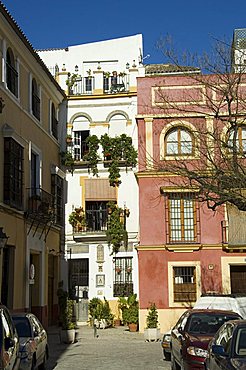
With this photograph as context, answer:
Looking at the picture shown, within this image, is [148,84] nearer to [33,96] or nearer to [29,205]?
[33,96]

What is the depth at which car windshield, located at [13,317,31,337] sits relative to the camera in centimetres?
1388

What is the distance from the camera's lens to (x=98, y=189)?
30.1 metres

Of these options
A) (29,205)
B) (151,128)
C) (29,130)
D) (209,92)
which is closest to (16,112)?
(29,130)

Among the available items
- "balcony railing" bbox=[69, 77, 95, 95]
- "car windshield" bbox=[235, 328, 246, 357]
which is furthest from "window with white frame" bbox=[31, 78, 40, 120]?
"car windshield" bbox=[235, 328, 246, 357]

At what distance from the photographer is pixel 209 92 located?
24797 mm

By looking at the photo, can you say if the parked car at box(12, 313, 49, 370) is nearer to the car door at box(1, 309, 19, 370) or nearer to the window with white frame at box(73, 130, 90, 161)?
the car door at box(1, 309, 19, 370)

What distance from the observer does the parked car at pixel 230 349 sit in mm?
8346

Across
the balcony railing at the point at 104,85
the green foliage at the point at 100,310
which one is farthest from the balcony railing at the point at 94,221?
the balcony railing at the point at 104,85

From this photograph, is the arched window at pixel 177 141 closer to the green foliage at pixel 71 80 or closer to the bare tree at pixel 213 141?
the bare tree at pixel 213 141

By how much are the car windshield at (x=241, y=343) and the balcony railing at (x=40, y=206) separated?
628 inches

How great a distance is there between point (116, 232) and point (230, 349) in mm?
20264

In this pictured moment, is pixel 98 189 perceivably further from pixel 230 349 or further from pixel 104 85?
pixel 230 349

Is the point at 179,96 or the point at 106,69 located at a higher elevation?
the point at 106,69

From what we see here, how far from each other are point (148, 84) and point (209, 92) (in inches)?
113
